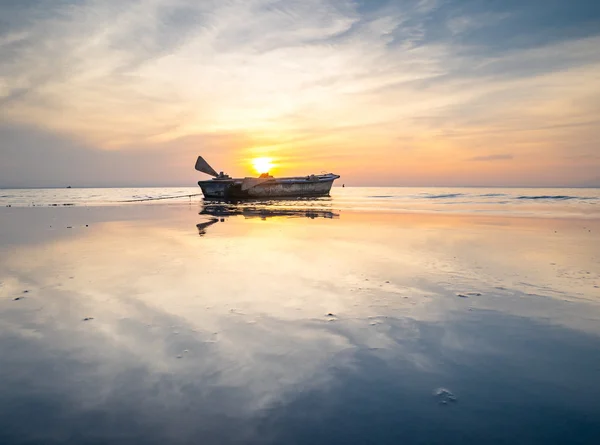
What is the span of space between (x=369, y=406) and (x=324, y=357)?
1.08 m

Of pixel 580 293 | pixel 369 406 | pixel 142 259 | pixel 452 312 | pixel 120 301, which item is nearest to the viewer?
pixel 369 406

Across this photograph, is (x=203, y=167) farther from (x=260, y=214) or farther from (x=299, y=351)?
(x=299, y=351)

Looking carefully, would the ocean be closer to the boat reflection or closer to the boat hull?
the boat hull

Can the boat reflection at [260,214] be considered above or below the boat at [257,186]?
below

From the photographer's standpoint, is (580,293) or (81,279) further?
(81,279)

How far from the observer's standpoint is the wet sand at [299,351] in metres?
3.05

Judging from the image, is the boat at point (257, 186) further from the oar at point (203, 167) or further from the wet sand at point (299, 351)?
the wet sand at point (299, 351)

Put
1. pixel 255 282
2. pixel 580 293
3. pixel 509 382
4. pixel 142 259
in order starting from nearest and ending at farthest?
1. pixel 509 382
2. pixel 580 293
3. pixel 255 282
4. pixel 142 259

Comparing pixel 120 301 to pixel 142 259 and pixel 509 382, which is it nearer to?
pixel 142 259

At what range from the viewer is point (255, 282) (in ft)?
25.3

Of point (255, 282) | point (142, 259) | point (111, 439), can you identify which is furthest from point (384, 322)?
point (142, 259)

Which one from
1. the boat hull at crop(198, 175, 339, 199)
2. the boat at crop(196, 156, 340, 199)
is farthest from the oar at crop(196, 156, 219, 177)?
the boat hull at crop(198, 175, 339, 199)

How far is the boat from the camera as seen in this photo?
150 feet

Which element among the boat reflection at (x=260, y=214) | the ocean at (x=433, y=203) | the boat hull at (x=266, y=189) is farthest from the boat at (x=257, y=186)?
the boat reflection at (x=260, y=214)
